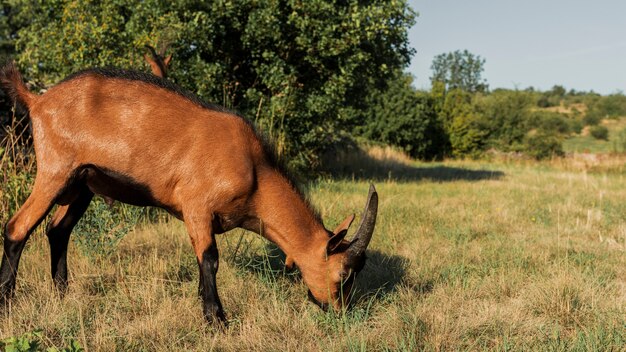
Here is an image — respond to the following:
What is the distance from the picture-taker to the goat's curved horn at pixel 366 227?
341 centimetres

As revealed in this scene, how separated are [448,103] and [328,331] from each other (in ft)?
106

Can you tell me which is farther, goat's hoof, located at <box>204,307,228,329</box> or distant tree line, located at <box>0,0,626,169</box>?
distant tree line, located at <box>0,0,626,169</box>

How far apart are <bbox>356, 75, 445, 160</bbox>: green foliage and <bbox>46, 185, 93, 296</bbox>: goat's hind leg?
25.3 meters

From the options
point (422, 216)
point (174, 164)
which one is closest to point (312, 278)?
point (174, 164)

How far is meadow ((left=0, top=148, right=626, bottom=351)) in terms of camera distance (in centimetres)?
341

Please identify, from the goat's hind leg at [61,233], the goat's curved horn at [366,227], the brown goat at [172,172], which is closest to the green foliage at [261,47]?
the goat's hind leg at [61,233]

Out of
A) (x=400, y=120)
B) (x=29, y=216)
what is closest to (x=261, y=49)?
(x=29, y=216)

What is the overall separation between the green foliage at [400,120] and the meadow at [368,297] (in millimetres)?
22154

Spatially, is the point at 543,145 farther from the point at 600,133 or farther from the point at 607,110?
the point at 607,110

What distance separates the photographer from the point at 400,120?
29031 mm

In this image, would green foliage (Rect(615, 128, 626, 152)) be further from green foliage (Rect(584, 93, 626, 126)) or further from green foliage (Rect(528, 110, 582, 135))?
green foliage (Rect(584, 93, 626, 126))

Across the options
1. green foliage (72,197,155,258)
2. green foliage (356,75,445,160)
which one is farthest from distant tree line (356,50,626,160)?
green foliage (72,197,155,258)

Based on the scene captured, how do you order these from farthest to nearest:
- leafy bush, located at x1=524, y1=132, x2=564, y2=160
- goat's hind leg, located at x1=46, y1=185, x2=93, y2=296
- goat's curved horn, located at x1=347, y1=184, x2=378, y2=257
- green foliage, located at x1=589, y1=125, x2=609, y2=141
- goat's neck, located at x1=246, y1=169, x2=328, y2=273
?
green foliage, located at x1=589, y1=125, x2=609, y2=141 → leafy bush, located at x1=524, y1=132, x2=564, y2=160 → goat's hind leg, located at x1=46, y1=185, x2=93, y2=296 → goat's neck, located at x1=246, y1=169, x2=328, y2=273 → goat's curved horn, located at x1=347, y1=184, x2=378, y2=257

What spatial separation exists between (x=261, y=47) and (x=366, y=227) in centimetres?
1049
